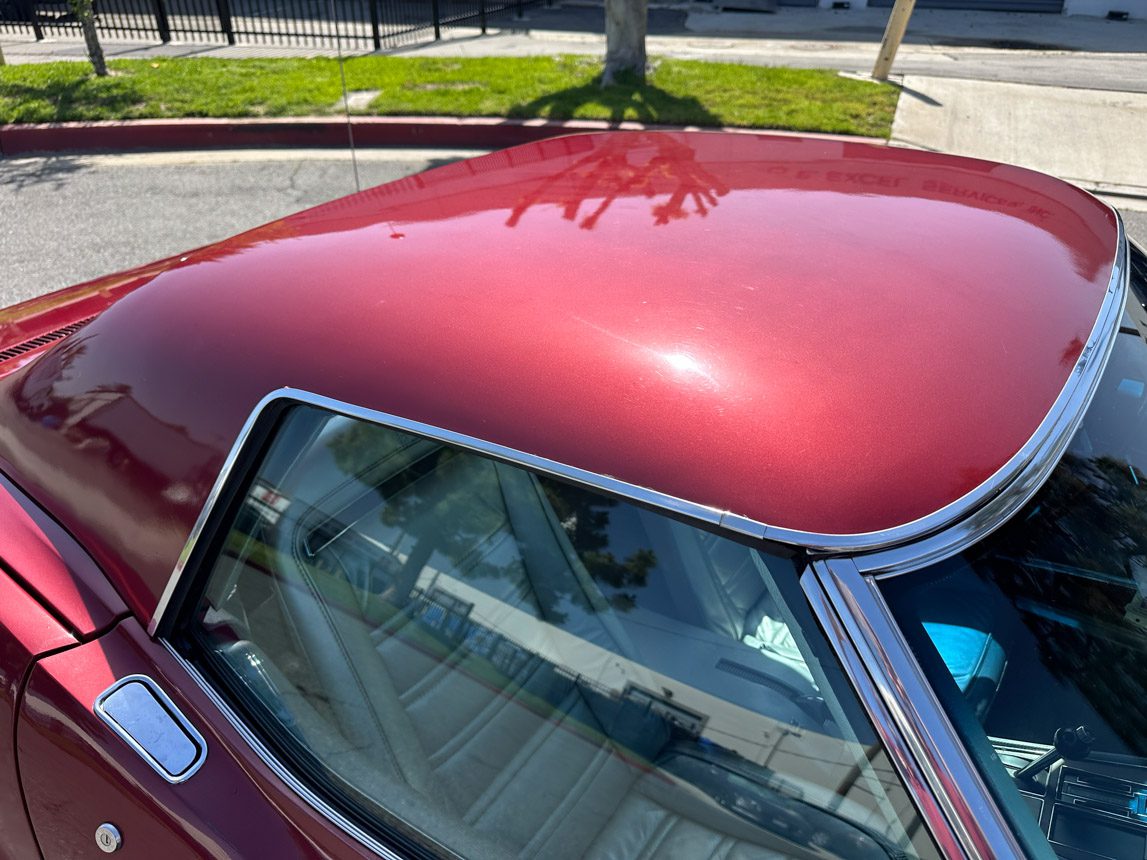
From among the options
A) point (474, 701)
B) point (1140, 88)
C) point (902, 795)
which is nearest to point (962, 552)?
point (902, 795)

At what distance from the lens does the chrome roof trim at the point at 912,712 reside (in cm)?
97

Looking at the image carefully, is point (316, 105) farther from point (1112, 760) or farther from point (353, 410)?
point (1112, 760)

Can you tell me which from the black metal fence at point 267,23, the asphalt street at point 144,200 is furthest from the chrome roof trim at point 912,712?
the black metal fence at point 267,23

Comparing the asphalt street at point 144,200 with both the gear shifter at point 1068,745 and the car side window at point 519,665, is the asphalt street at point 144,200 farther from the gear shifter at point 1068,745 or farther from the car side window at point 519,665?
the gear shifter at point 1068,745

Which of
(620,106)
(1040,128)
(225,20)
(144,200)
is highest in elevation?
(225,20)

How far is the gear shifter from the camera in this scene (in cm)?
121

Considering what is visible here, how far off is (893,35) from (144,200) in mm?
Answer: 7496

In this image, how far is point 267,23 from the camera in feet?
46.0

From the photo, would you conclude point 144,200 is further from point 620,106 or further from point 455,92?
point 620,106

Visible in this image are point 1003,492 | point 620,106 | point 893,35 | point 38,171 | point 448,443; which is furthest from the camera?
point 893,35

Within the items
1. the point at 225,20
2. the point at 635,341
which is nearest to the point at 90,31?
the point at 225,20

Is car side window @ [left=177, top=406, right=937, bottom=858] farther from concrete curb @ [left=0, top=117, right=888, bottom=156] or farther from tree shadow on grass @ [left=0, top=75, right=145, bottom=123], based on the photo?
tree shadow on grass @ [left=0, top=75, right=145, bottom=123]

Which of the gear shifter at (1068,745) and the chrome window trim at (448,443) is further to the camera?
the gear shifter at (1068,745)

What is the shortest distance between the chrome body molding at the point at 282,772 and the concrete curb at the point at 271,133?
22.9 feet
